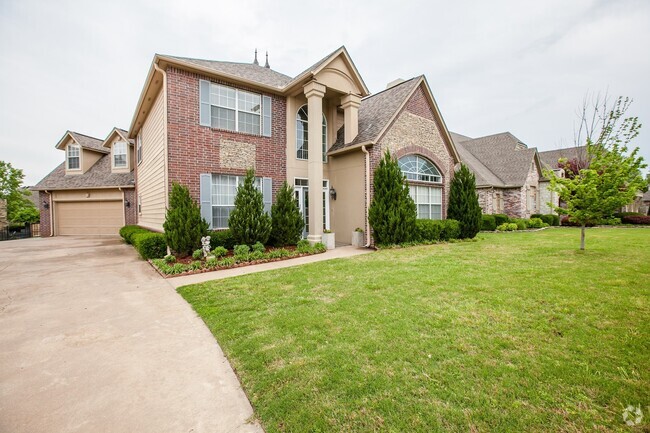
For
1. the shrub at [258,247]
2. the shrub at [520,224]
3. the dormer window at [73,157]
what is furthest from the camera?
the shrub at [520,224]

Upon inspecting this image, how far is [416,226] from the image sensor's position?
36.9ft

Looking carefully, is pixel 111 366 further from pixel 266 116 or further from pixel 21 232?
pixel 21 232

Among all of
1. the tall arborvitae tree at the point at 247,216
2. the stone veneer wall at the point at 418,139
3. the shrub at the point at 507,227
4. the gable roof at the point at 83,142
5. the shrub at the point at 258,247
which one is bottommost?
the shrub at the point at 507,227

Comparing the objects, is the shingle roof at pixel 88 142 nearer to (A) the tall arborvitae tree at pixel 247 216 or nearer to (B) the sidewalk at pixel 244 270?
(A) the tall arborvitae tree at pixel 247 216

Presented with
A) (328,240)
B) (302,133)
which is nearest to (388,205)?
(328,240)

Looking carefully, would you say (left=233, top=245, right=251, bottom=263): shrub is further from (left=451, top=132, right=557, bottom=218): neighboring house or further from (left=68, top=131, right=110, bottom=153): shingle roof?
(left=451, top=132, right=557, bottom=218): neighboring house

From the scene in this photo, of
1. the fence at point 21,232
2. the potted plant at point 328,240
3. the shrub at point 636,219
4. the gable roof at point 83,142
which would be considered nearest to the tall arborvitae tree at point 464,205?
the potted plant at point 328,240

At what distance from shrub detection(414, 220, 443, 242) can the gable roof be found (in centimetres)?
2117

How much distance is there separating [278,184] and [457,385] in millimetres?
9545

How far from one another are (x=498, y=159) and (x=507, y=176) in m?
2.30

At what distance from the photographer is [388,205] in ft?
Result: 34.6

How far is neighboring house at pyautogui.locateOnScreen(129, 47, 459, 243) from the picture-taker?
9344mm

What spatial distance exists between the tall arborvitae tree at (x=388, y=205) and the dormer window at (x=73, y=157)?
1988 centimetres

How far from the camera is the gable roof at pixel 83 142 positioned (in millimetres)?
18203
